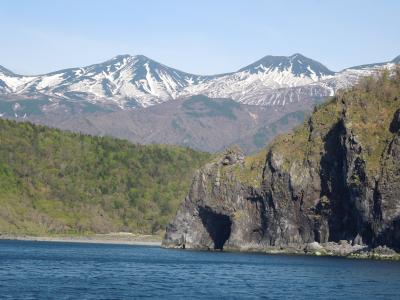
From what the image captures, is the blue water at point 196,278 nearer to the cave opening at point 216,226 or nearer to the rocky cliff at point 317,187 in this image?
the rocky cliff at point 317,187

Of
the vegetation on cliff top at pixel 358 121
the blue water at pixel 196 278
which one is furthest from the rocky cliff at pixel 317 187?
the blue water at pixel 196 278

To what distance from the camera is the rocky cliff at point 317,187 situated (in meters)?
150

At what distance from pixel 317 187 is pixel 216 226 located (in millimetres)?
31480

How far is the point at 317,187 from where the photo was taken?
169 metres

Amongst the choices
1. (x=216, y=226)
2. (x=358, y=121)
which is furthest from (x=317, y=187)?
(x=216, y=226)

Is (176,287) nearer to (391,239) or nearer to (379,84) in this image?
(391,239)

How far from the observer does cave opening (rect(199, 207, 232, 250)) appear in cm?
18938

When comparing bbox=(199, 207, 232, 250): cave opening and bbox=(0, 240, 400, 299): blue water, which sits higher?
bbox=(199, 207, 232, 250): cave opening

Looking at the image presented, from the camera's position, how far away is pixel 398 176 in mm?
145250

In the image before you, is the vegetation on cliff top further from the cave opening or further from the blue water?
the blue water

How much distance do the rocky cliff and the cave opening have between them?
22 cm

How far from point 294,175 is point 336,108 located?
16.1 metres

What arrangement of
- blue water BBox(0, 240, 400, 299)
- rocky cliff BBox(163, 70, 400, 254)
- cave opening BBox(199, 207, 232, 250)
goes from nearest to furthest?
blue water BBox(0, 240, 400, 299) → rocky cliff BBox(163, 70, 400, 254) → cave opening BBox(199, 207, 232, 250)

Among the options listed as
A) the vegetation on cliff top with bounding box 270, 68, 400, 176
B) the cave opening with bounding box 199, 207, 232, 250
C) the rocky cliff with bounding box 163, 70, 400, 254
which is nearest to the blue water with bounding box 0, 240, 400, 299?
the rocky cliff with bounding box 163, 70, 400, 254
